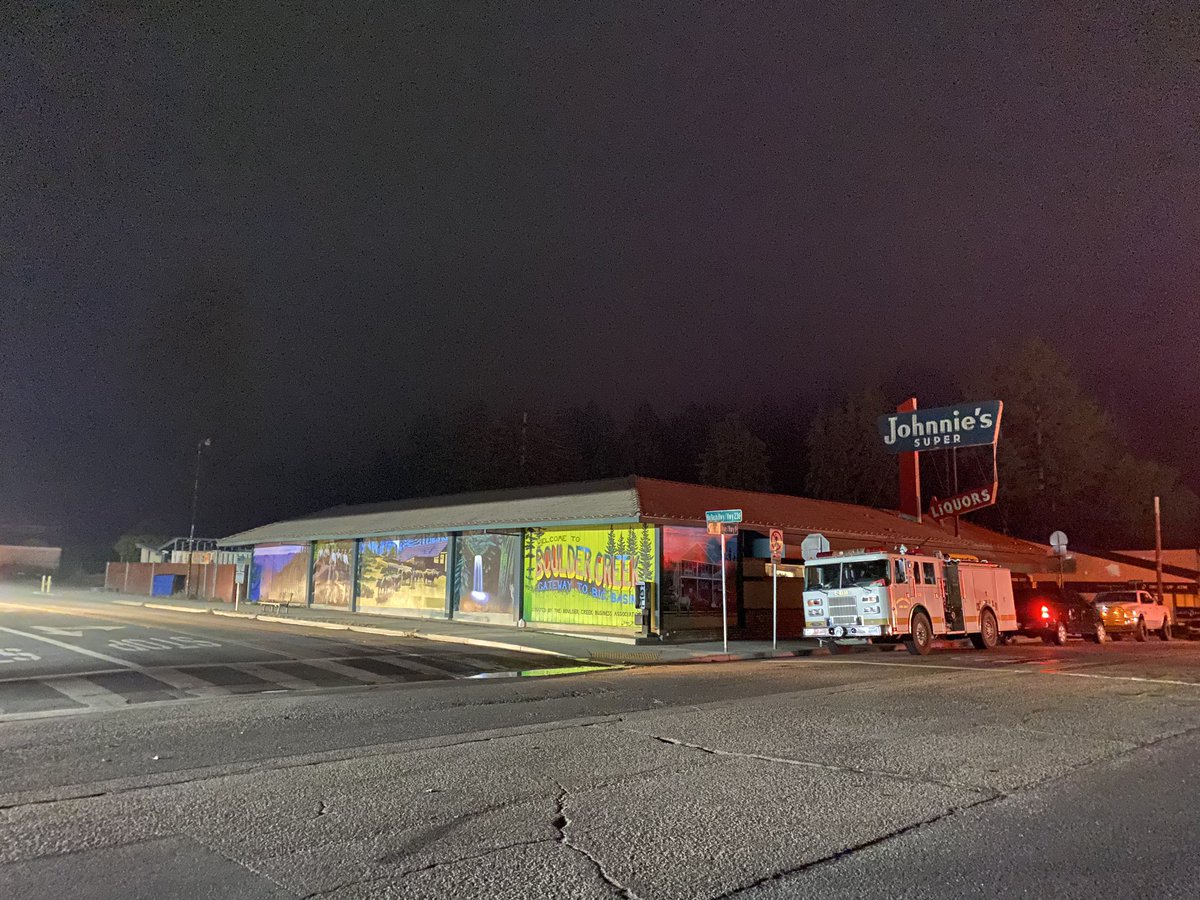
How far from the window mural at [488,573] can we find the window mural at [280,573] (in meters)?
10.9

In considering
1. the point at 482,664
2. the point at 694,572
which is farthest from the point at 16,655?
the point at 694,572

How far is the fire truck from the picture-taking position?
19547 mm

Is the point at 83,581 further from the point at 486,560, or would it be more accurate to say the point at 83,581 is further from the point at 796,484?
the point at 796,484

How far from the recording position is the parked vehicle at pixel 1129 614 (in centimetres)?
2719

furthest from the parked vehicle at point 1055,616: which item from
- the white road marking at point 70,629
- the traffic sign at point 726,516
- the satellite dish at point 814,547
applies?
the white road marking at point 70,629

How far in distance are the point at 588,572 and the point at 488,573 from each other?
14.2 feet

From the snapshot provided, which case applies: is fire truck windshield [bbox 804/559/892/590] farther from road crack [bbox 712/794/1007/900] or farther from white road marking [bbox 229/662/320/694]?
road crack [bbox 712/794/1007/900]

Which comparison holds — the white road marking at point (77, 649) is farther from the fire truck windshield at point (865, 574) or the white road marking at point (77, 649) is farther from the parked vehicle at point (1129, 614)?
the parked vehicle at point (1129, 614)

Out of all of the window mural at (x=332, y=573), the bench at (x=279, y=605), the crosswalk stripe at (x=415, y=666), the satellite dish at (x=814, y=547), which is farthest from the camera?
the window mural at (x=332, y=573)

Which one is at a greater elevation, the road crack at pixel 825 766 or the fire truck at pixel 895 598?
the fire truck at pixel 895 598

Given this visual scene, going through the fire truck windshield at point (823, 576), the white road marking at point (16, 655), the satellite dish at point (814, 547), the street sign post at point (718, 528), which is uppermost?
the street sign post at point (718, 528)

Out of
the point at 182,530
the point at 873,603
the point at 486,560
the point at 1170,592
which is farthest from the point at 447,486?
the point at 873,603

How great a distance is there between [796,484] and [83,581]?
184 ft

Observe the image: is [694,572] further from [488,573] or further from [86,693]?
[86,693]
